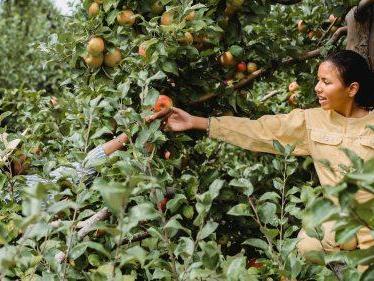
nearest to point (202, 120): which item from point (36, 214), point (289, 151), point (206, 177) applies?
point (206, 177)

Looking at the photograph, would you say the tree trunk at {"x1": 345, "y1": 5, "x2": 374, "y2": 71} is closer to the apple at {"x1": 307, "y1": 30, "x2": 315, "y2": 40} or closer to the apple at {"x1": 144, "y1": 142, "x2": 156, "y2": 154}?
the apple at {"x1": 307, "y1": 30, "x2": 315, "y2": 40}

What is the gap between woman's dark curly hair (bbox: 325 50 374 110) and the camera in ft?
5.30

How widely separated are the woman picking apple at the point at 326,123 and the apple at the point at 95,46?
1.11 ft

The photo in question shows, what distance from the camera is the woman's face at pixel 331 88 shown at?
63.3 inches

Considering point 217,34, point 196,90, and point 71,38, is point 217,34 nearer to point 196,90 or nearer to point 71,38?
point 196,90

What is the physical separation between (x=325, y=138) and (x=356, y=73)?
0.74 feet

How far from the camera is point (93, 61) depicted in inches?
68.8

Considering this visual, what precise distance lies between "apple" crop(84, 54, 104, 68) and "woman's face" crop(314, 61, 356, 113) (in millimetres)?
718

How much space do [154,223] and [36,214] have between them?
2.42ft

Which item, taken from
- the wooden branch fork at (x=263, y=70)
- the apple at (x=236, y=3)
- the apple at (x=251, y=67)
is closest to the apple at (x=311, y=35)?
the wooden branch fork at (x=263, y=70)

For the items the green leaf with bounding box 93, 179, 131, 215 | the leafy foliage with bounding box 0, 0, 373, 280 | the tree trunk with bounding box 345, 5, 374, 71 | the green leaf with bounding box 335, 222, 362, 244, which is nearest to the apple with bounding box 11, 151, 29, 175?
the leafy foliage with bounding box 0, 0, 373, 280

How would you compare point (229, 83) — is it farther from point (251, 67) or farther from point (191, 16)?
point (191, 16)

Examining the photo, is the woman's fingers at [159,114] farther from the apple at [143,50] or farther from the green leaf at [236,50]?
the green leaf at [236,50]

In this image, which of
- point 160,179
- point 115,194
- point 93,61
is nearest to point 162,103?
point 93,61
